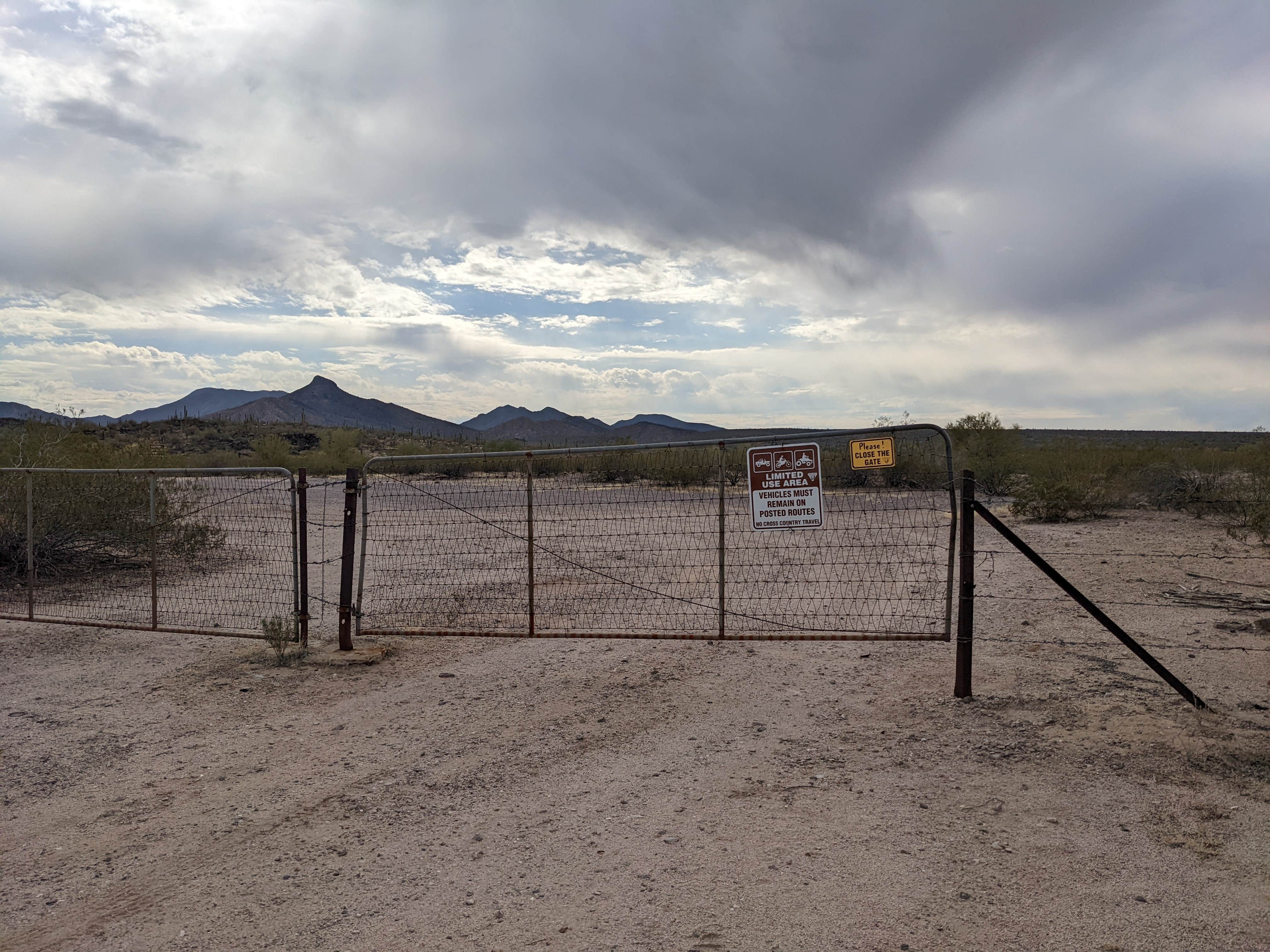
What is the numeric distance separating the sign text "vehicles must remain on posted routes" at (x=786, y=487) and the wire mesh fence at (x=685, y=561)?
0.03 metres

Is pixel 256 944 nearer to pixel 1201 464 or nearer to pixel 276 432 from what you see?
pixel 1201 464

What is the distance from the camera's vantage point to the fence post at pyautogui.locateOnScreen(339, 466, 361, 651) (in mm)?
8305

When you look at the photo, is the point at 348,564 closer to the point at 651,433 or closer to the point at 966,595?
the point at 966,595

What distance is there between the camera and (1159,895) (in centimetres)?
384

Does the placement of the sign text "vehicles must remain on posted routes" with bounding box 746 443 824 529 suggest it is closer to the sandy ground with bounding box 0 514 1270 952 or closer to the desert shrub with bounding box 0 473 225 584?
the sandy ground with bounding box 0 514 1270 952

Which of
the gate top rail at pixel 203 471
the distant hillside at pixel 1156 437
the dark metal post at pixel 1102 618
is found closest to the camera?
the dark metal post at pixel 1102 618

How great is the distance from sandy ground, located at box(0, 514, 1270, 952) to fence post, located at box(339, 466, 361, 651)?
0.54 m

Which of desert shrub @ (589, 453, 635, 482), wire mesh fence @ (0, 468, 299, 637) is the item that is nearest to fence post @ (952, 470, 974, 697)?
wire mesh fence @ (0, 468, 299, 637)

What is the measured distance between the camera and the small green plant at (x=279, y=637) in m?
8.20


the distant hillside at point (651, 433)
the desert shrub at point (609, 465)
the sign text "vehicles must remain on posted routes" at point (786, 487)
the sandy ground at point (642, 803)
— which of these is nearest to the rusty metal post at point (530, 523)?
the sandy ground at point (642, 803)

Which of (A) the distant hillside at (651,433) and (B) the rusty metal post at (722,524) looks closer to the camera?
(B) the rusty metal post at (722,524)

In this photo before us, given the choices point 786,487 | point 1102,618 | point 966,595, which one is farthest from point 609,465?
point 1102,618

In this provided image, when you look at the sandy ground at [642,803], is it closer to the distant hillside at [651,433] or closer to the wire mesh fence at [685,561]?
the wire mesh fence at [685,561]

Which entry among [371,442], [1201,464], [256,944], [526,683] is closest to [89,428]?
[371,442]
